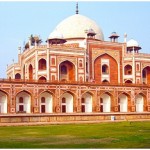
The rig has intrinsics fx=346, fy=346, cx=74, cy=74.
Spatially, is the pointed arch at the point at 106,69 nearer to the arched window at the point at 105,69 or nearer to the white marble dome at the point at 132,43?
the arched window at the point at 105,69

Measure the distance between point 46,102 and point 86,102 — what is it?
12.0 feet

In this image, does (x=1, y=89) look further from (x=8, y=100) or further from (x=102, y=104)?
(x=102, y=104)

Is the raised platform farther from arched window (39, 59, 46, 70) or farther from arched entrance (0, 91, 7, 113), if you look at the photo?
arched window (39, 59, 46, 70)

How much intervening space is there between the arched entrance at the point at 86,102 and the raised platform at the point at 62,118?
4.01m

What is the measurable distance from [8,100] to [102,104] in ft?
29.6

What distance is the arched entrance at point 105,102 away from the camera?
102 ft

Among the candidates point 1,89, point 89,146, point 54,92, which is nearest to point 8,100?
point 1,89

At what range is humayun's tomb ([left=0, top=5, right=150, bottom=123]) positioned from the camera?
26734mm

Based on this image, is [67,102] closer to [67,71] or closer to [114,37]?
[67,71]

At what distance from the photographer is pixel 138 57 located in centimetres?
3688

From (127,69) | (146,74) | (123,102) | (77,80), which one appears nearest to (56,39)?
(77,80)

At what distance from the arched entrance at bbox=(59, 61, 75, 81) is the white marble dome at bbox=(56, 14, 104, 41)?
5710 mm

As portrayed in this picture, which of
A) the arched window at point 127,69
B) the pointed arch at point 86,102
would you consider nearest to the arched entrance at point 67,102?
the pointed arch at point 86,102

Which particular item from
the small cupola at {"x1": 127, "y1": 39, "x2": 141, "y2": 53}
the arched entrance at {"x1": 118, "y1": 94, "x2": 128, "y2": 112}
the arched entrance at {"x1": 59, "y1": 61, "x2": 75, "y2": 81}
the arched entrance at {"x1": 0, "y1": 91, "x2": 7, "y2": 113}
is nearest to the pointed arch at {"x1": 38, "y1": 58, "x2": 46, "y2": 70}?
the arched entrance at {"x1": 59, "y1": 61, "x2": 75, "y2": 81}
